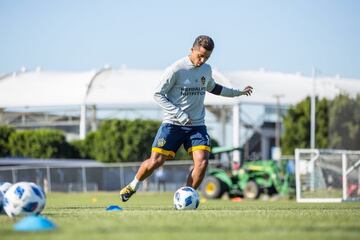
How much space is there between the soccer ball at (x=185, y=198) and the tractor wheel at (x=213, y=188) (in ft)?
54.4

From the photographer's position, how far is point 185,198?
34.8 feet

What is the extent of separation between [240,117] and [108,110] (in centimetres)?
1292

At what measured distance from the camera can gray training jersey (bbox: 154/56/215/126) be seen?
1105cm

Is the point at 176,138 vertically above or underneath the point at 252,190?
above

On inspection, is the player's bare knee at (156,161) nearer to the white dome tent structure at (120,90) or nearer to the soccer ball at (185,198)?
the soccer ball at (185,198)

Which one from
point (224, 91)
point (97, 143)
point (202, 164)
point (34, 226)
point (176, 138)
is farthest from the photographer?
point (97, 143)

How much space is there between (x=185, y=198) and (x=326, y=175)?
1442cm

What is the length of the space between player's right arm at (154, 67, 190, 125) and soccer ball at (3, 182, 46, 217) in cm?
294

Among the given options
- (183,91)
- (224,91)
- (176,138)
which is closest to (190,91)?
(183,91)

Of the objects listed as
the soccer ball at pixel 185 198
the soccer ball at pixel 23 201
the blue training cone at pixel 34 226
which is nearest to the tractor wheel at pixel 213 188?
the soccer ball at pixel 185 198

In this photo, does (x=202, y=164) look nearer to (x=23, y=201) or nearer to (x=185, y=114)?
(x=185, y=114)

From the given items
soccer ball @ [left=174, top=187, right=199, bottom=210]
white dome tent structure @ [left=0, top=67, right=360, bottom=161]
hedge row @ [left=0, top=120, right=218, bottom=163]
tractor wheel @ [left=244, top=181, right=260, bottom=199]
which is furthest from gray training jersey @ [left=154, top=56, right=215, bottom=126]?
white dome tent structure @ [left=0, top=67, right=360, bottom=161]

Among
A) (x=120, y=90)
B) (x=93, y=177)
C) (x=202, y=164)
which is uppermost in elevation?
(x=120, y=90)

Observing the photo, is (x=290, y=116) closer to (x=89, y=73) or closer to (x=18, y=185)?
(x=89, y=73)
